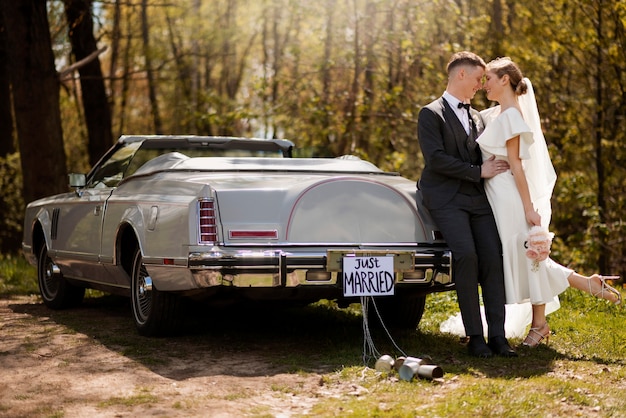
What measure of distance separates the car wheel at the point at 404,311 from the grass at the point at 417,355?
0.15m

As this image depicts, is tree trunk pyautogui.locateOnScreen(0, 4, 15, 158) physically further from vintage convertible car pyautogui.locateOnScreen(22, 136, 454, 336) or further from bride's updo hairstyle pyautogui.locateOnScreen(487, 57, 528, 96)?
bride's updo hairstyle pyautogui.locateOnScreen(487, 57, 528, 96)

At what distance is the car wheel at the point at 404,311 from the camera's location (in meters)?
7.56

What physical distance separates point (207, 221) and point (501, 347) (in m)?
2.18

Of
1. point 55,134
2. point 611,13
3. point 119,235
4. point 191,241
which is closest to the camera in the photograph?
point 191,241

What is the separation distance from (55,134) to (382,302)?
7.28 metres

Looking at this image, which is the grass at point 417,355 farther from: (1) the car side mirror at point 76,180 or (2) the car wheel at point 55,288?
(1) the car side mirror at point 76,180

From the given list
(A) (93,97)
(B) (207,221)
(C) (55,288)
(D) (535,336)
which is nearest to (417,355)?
(D) (535,336)

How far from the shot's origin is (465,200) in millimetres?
6645

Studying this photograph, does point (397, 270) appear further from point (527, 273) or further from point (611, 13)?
point (611, 13)

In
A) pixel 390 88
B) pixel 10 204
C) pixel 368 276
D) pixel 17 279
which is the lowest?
pixel 17 279

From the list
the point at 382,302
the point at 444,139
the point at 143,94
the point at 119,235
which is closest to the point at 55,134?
the point at 119,235

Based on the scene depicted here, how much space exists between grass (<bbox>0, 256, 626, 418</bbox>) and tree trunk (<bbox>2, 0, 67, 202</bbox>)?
4574 mm

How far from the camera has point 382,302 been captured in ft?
25.6

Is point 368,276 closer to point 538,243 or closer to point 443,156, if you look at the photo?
point 443,156
